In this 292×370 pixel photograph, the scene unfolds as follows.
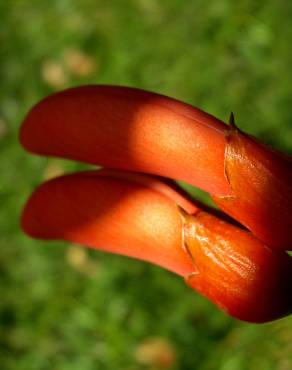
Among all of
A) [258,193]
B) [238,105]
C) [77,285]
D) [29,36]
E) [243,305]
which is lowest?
[77,285]

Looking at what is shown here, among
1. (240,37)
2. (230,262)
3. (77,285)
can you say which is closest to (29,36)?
(240,37)

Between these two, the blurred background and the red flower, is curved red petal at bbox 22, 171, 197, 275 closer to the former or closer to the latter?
the red flower

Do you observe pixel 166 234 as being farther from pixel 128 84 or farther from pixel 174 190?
pixel 128 84

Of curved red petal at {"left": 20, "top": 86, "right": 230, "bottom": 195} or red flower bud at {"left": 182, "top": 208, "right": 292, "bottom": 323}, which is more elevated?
curved red petal at {"left": 20, "top": 86, "right": 230, "bottom": 195}

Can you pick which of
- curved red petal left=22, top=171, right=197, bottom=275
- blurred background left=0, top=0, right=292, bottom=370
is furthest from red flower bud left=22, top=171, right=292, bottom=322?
blurred background left=0, top=0, right=292, bottom=370

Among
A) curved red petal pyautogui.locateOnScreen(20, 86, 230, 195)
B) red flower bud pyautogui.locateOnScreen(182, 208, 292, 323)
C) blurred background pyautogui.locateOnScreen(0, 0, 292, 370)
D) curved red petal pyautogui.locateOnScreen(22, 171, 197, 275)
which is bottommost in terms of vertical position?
blurred background pyautogui.locateOnScreen(0, 0, 292, 370)

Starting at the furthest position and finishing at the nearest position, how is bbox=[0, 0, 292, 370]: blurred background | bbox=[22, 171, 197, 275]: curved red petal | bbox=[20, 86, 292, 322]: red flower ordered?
bbox=[0, 0, 292, 370]: blurred background → bbox=[22, 171, 197, 275]: curved red petal → bbox=[20, 86, 292, 322]: red flower

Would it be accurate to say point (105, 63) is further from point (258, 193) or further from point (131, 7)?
point (258, 193)
